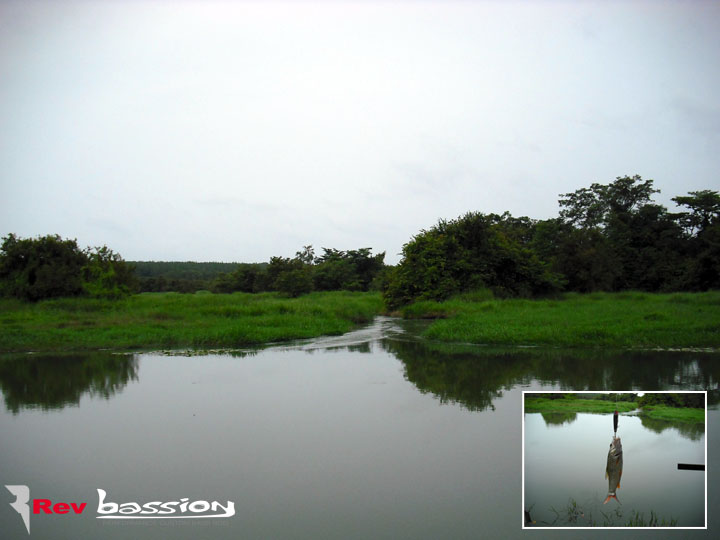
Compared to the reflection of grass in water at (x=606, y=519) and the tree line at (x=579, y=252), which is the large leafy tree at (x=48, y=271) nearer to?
the tree line at (x=579, y=252)

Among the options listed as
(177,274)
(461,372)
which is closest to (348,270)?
(461,372)

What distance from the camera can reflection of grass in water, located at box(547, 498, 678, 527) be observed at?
13.2ft

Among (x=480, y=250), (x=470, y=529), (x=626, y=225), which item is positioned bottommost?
(x=470, y=529)

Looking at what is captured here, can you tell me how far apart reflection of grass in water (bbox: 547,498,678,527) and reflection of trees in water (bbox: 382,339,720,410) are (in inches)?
120

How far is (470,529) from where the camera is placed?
4094 mm

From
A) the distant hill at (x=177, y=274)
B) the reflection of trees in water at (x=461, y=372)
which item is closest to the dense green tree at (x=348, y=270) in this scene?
the distant hill at (x=177, y=274)

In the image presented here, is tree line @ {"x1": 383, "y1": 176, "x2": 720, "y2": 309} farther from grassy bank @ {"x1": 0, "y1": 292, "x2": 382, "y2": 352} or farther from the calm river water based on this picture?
the calm river water

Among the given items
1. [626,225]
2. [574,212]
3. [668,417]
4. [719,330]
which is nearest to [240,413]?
[668,417]

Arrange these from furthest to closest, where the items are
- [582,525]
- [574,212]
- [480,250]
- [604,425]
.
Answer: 1. [574,212]
2. [480,250]
3. [604,425]
4. [582,525]

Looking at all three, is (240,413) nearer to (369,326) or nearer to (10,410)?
(10,410)

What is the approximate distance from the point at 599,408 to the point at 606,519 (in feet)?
4.35

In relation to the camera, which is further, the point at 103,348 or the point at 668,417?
the point at 103,348

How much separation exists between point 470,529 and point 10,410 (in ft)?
20.8

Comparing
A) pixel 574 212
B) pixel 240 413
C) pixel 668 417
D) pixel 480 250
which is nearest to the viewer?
pixel 668 417
